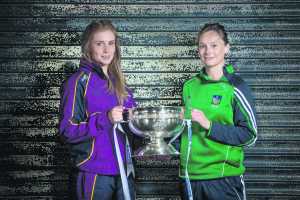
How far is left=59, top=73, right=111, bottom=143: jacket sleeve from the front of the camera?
3016mm

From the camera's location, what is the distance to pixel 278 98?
434cm

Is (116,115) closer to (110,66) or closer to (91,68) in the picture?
(91,68)

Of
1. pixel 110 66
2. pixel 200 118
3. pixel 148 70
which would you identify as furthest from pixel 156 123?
pixel 148 70

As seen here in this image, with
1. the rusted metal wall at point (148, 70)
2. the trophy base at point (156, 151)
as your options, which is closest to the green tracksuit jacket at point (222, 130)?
the trophy base at point (156, 151)

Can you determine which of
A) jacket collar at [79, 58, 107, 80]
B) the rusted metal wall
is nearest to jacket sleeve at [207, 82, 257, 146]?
jacket collar at [79, 58, 107, 80]

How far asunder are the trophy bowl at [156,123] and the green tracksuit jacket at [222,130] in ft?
0.61

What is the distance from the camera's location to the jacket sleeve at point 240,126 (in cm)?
302

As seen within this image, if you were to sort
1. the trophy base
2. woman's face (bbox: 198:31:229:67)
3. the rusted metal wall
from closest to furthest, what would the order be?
the trophy base < woman's face (bbox: 198:31:229:67) < the rusted metal wall

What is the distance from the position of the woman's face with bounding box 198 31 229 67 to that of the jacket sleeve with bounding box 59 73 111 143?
2.78 ft

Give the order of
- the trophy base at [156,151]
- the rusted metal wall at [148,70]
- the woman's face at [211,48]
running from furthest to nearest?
1. the rusted metal wall at [148,70]
2. the woman's face at [211,48]
3. the trophy base at [156,151]

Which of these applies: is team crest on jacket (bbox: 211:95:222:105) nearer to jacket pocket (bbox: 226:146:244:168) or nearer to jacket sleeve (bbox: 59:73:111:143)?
jacket pocket (bbox: 226:146:244:168)

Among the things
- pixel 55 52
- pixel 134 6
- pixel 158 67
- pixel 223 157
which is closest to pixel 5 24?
pixel 55 52

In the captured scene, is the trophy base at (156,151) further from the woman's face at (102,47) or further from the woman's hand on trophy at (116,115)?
the woman's face at (102,47)

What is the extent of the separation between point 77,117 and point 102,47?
0.57 m
